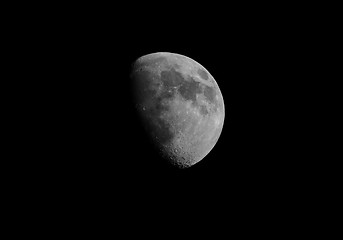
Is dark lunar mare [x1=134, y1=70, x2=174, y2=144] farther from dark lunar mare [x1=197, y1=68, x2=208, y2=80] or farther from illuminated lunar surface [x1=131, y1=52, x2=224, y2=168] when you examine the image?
dark lunar mare [x1=197, y1=68, x2=208, y2=80]

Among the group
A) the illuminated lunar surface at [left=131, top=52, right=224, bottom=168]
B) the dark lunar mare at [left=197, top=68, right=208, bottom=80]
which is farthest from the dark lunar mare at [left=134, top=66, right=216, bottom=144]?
the dark lunar mare at [left=197, top=68, right=208, bottom=80]

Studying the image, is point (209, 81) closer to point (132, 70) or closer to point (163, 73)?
point (163, 73)

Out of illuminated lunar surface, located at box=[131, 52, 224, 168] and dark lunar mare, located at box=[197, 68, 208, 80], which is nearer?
illuminated lunar surface, located at box=[131, 52, 224, 168]

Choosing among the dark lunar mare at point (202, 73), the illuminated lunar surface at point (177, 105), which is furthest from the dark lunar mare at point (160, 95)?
the dark lunar mare at point (202, 73)

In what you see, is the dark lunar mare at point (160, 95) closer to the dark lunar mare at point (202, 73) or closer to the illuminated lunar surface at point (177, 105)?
the illuminated lunar surface at point (177, 105)

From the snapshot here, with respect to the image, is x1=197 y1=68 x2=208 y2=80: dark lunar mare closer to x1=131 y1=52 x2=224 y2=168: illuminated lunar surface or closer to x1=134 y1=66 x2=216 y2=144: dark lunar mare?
x1=131 y1=52 x2=224 y2=168: illuminated lunar surface

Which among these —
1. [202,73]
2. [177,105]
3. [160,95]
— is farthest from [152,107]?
[202,73]

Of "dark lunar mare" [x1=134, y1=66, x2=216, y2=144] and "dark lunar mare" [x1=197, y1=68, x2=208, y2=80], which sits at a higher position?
"dark lunar mare" [x1=197, y1=68, x2=208, y2=80]

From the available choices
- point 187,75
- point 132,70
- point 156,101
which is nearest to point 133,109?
point 156,101

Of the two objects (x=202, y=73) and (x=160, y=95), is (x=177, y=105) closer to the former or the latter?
(x=160, y=95)
